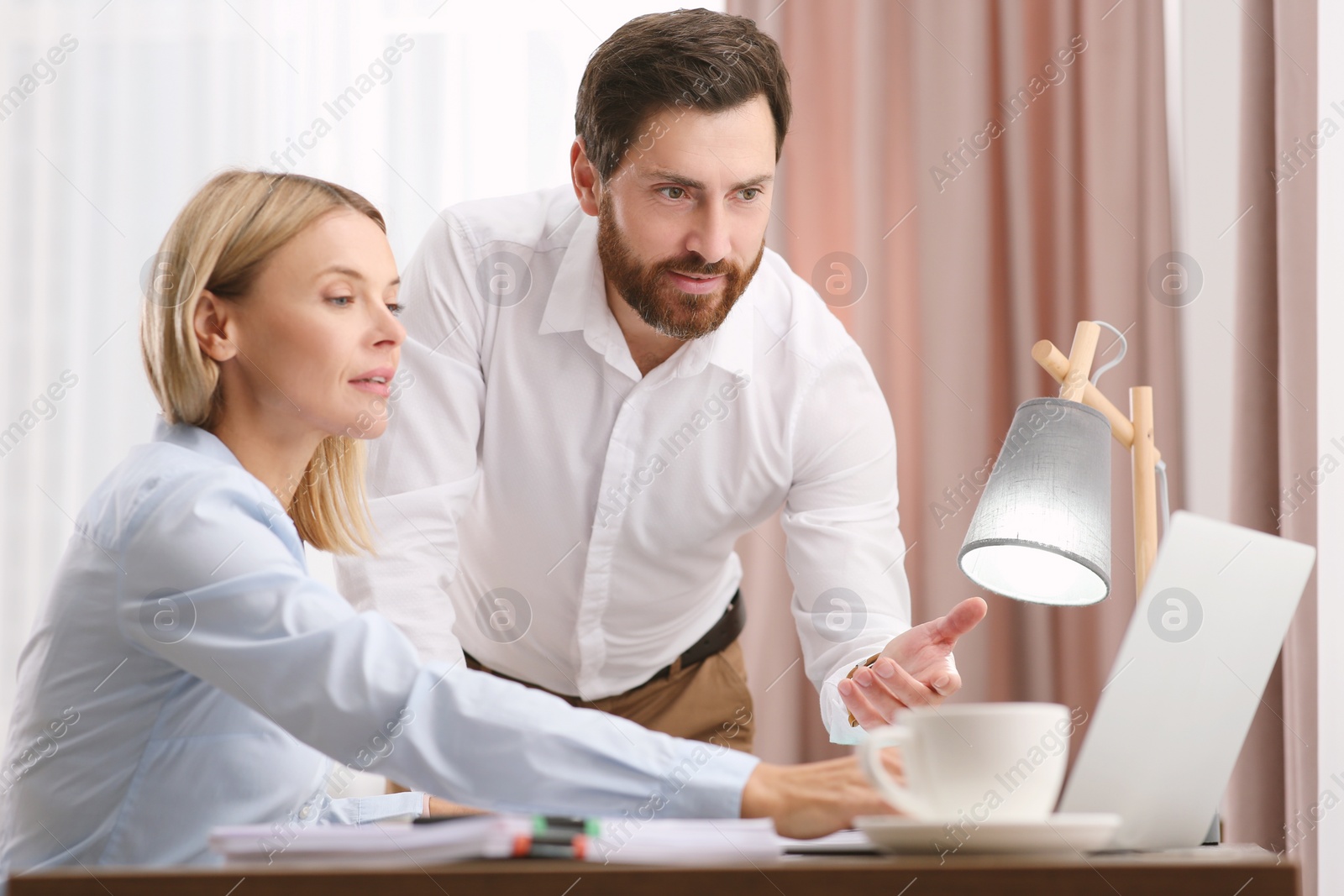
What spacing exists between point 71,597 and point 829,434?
107 centimetres

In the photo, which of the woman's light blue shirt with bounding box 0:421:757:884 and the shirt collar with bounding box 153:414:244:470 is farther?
the shirt collar with bounding box 153:414:244:470

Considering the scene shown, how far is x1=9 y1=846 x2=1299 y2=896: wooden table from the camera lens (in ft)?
1.69

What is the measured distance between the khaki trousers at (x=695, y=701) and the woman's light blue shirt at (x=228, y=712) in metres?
0.89

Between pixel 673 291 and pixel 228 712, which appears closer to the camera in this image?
pixel 228 712

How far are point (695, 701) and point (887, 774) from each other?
4.17 feet

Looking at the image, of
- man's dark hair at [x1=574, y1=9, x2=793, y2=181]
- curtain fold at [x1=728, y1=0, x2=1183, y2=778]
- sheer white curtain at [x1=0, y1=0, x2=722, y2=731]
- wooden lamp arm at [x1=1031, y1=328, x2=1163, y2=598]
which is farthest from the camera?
→ sheer white curtain at [x1=0, y1=0, x2=722, y2=731]

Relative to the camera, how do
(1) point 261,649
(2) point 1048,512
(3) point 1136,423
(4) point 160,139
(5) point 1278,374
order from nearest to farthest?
(1) point 261,649, (2) point 1048,512, (3) point 1136,423, (5) point 1278,374, (4) point 160,139

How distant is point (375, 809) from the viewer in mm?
1045

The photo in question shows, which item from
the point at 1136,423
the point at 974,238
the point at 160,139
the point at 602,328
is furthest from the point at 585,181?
the point at 160,139

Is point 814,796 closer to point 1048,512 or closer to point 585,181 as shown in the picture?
point 1048,512

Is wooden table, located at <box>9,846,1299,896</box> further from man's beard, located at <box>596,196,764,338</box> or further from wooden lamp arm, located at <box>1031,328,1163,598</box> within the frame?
man's beard, located at <box>596,196,764,338</box>

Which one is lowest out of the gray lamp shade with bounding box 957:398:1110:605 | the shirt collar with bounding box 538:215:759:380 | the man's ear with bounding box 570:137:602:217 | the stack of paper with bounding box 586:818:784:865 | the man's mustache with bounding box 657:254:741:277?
the stack of paper with bounding box 586:818:784:865

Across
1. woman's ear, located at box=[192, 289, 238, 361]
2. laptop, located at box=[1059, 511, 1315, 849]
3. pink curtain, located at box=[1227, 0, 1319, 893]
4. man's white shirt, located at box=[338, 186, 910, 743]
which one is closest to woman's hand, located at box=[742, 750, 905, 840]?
laptop, located at box=[1059, 511, 1315, 849]

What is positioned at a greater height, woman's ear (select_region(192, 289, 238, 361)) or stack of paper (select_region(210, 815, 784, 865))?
woman's ear (select_region(192, 289, 238, 361))
